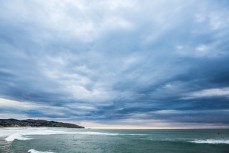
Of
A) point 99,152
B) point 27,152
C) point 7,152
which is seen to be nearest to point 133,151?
point 99,152

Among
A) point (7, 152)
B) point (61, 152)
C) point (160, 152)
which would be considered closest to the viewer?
point (7, 152)

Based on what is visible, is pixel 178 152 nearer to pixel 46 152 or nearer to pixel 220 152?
pixel 220 152

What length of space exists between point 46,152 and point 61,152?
2.92m

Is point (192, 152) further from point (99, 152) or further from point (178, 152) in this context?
point (99, 152)

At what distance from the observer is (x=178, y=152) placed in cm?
3650

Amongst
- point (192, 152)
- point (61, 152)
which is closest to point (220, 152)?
point (192, 152)

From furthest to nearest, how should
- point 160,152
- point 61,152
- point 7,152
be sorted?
1. point 160,152
2. point 61,152
3. point 7,152

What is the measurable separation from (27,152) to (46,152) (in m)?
2.63

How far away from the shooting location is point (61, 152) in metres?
34.1

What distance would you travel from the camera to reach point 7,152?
30203mm

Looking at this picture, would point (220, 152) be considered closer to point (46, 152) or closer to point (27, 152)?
point (46, 152)

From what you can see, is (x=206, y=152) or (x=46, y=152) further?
(x=206, y=152)

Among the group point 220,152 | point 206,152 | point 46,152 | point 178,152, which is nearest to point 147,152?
point 178,152

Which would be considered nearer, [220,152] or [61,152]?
[61,152]
